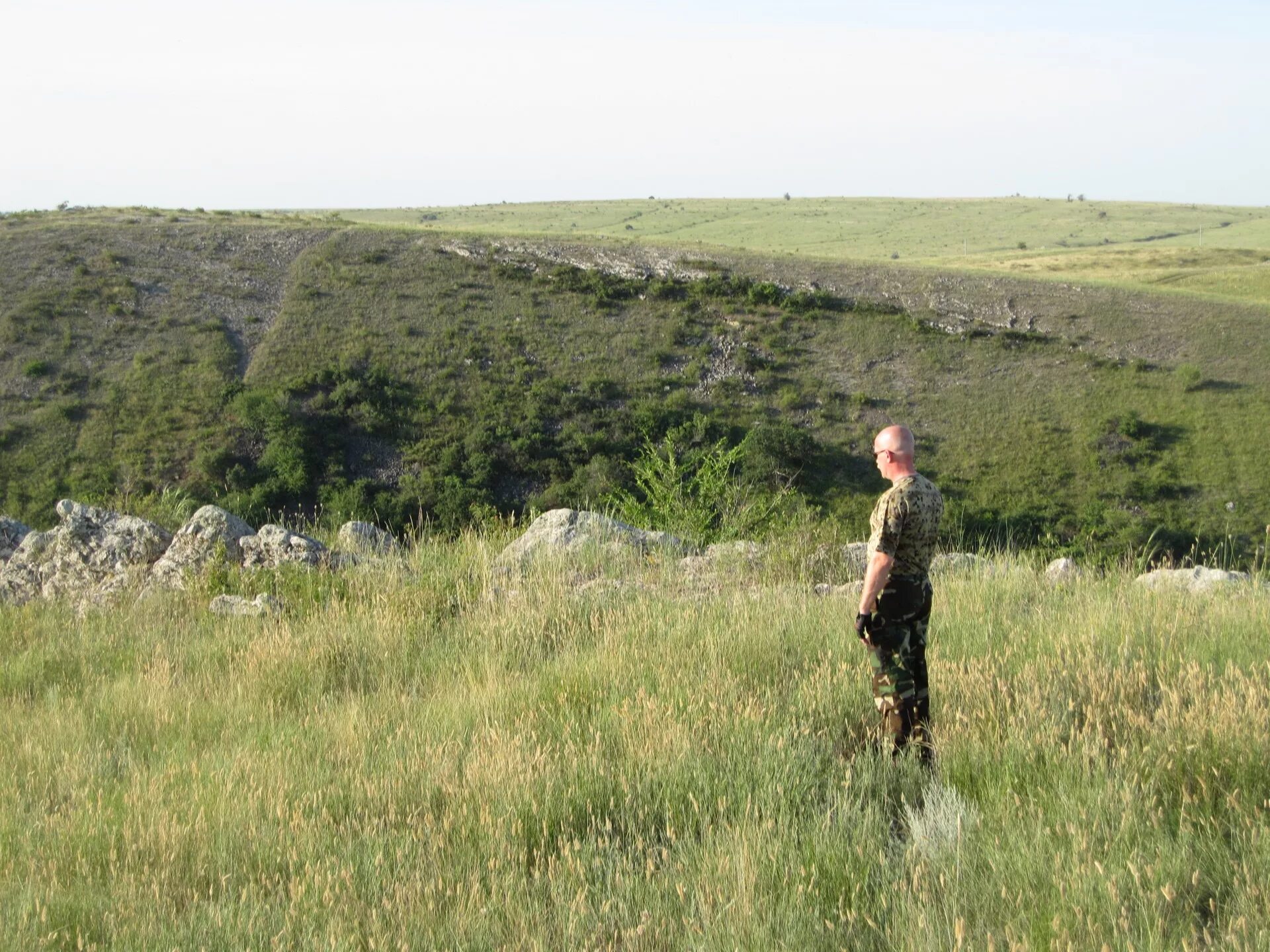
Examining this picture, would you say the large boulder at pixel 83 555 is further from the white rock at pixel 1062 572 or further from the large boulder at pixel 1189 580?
the large boulder at pixel 1189 580

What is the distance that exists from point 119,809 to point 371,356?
34.4m

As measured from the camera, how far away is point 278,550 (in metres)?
7.99

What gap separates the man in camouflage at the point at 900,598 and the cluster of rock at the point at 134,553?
16.8 ft

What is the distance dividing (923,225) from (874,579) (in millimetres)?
112425

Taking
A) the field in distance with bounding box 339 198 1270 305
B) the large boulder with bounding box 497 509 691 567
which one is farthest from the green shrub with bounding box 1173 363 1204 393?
the large boulder with bounding box 497 509 691 567

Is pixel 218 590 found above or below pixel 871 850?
below

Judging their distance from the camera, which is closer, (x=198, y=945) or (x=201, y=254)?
(x=198, y=945)

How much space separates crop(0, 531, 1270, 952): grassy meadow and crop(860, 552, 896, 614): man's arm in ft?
1.88

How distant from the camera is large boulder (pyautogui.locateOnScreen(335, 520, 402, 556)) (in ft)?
27.7

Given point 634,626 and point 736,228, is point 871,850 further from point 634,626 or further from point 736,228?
point 736,228

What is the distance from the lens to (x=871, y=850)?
3016 millimetres

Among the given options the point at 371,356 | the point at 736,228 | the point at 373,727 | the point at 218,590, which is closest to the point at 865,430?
the point at 371,356

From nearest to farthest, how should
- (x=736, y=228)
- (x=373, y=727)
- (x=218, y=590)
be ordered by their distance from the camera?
(x=373, y=727) < (x=218, y=590) < (x=736, y=228)

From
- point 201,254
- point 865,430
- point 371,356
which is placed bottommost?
point 865,430
